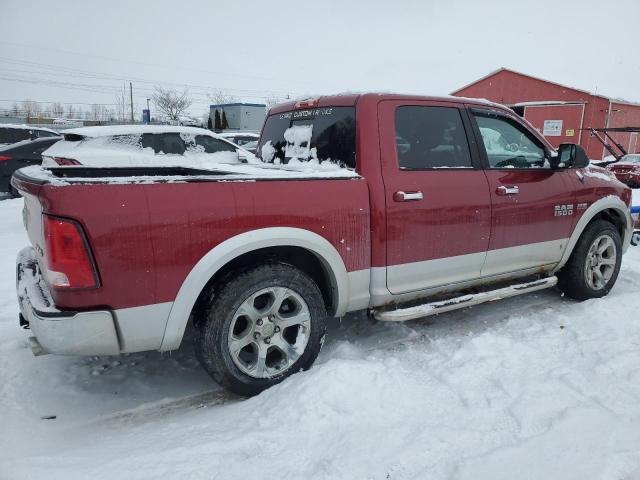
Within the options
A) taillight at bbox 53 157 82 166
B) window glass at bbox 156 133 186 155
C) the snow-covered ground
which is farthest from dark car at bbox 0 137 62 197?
the snow-covered ground

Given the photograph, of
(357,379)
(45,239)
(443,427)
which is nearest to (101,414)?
(45,239)

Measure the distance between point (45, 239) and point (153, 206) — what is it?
1.73ft

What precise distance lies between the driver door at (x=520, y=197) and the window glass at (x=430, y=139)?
0.64ft

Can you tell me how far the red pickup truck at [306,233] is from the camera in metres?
2.43

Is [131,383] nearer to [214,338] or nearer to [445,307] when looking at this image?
[214,338]

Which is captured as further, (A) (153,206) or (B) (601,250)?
(B) (601,250)

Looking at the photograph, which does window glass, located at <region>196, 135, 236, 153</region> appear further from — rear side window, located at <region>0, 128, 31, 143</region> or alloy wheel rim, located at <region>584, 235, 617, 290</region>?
rear side window, located at <region>0, 128, 31, 143</region>

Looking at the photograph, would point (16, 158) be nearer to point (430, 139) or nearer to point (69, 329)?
point (69, 329)

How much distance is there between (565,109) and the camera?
23.0m

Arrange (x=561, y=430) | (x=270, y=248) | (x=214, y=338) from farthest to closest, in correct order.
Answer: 1. (x=270, y=248)
2. (x=214, y=338)
3. (x=561, y=430)

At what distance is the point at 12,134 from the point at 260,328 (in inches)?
515

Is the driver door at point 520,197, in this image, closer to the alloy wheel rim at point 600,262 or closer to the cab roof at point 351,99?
the cab roof at point 351,99

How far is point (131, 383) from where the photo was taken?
3.22m

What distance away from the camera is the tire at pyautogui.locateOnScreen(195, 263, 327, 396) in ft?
9.20
